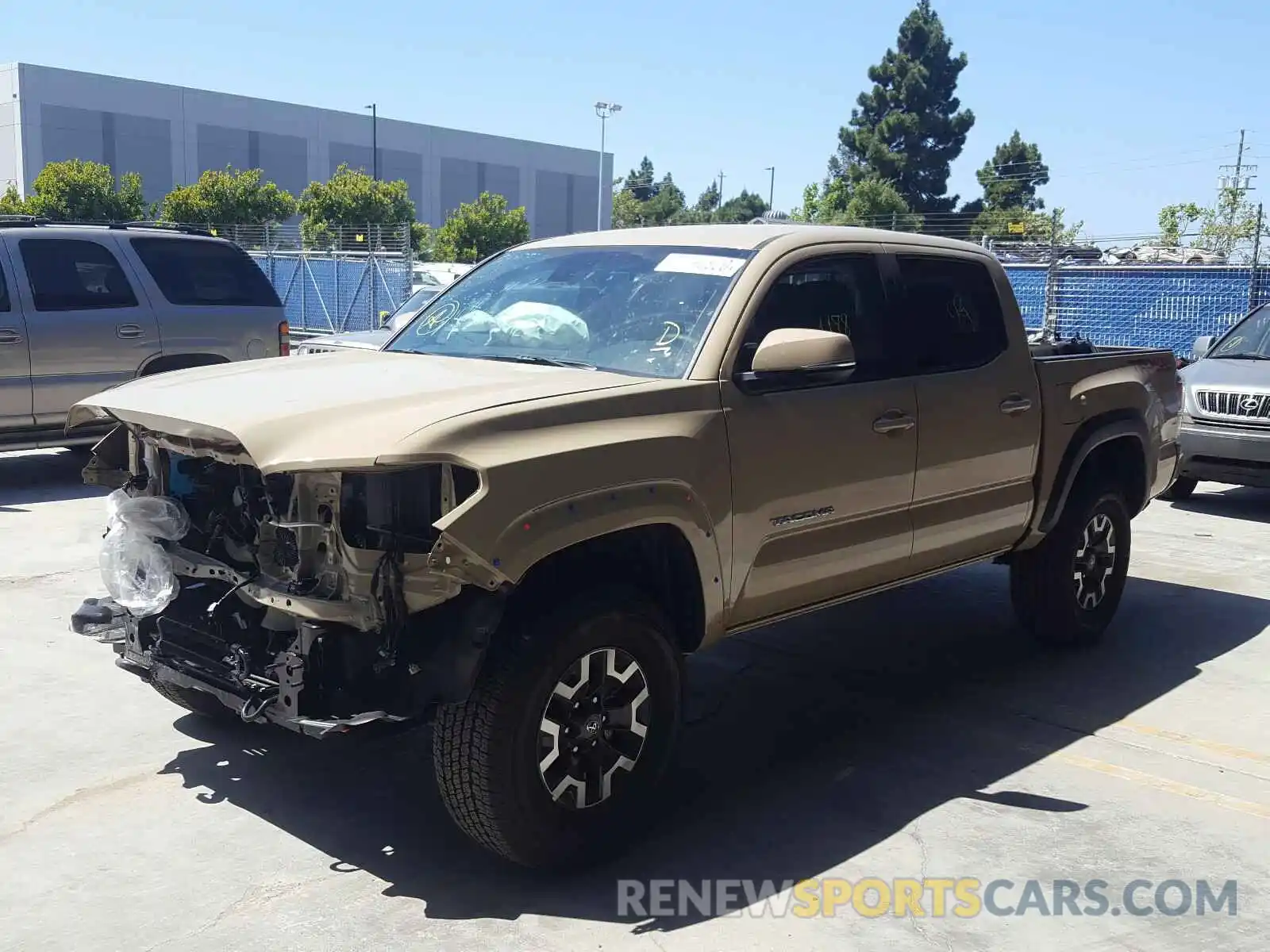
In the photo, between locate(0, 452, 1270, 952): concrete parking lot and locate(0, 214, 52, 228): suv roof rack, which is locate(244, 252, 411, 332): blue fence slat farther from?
locate(0, 452, 1270, 952): concrete parking lot

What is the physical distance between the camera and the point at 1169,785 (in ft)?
15.6

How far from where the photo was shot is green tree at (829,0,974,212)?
66.6 meters

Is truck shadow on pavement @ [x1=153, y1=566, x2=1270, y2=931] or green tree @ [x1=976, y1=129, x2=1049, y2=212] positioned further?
green tree @ [x1=976, y1=129, x2=1049, y2=212]

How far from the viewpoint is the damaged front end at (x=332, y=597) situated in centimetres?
354

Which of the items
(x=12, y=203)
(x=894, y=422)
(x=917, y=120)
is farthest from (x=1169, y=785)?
(x=917, y=120)

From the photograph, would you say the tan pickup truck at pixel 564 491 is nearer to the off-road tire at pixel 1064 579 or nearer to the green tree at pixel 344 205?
the off-road tire at pixel 1064 579

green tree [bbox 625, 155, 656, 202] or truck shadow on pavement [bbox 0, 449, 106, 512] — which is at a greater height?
green tree [bbox 625, 155, 656, 202]

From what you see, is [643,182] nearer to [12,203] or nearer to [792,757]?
[12,203]

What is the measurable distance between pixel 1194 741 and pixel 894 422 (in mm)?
1917

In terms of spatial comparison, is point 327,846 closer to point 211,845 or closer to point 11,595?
point 211,845

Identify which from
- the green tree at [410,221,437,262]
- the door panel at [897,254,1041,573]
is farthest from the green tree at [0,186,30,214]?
the door panel at [897,254,1041,573]

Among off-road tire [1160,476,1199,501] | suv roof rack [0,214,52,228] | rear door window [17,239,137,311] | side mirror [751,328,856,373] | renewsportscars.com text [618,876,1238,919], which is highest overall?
suv roof rack [0,214,52,228]

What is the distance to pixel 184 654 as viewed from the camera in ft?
13.3

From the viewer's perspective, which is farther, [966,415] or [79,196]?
[79,196]
